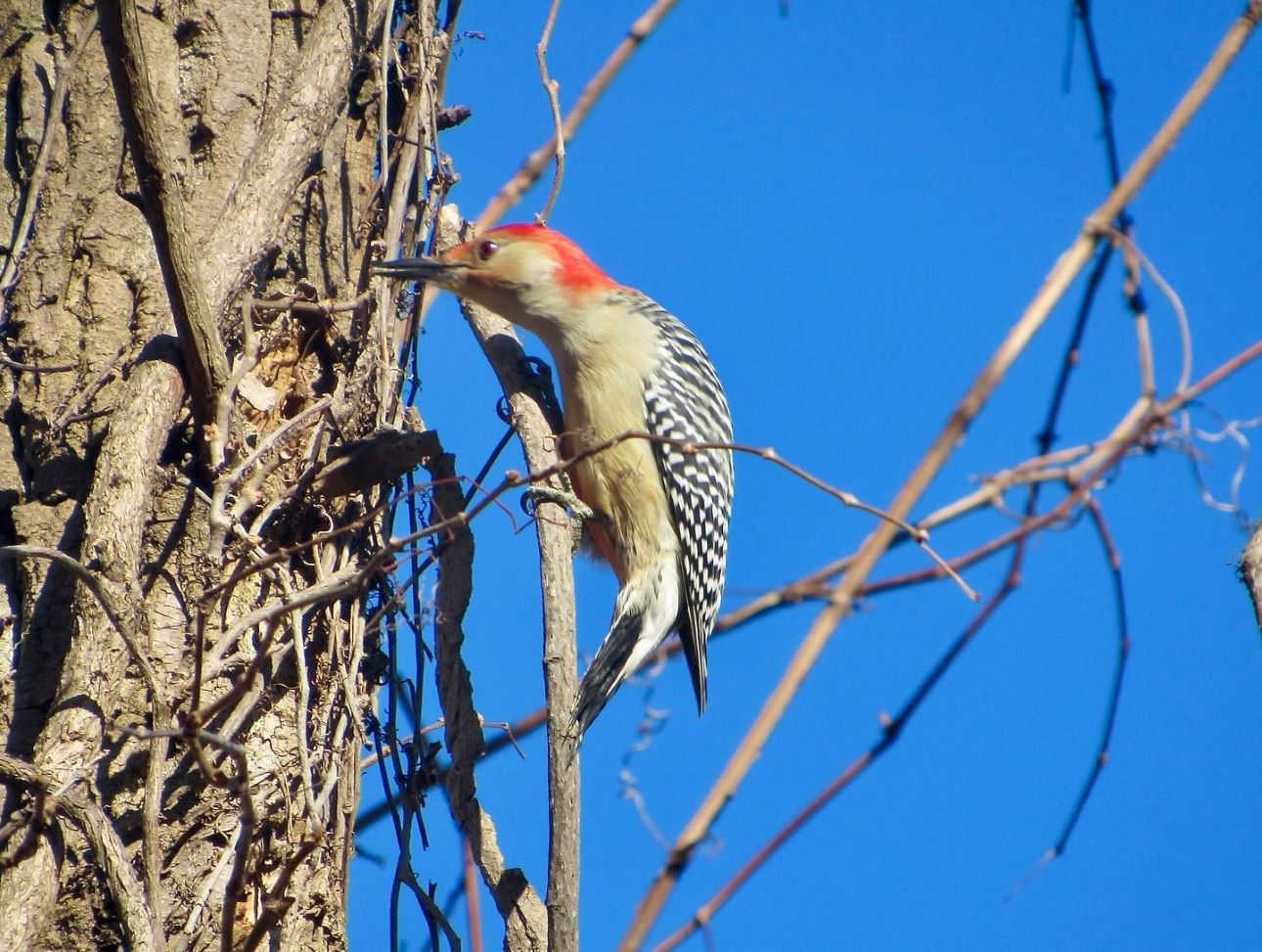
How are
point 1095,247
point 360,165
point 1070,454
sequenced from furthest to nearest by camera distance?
point 360,165 < point 1070,454 < point 1095,247

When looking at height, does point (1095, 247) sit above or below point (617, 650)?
below

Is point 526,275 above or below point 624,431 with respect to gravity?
above

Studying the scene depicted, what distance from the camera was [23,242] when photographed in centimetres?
306

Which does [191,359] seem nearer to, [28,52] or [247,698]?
[247,698]

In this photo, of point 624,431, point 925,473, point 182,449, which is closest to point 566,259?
point 624,431

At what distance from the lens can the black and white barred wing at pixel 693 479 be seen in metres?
4.77

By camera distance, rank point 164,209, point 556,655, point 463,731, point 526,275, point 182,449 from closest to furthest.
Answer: point 164,209
point 556,655
point 182,449
point 463,731
point 526,275

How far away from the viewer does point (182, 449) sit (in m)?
3.09

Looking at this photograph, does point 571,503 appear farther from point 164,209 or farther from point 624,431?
point 164,209

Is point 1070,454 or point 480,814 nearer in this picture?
point 1070,454

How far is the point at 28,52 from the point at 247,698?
1.73 meters

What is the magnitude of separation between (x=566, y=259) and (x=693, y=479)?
0.95m

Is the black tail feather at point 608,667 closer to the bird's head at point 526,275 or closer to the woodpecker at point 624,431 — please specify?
the woodpecker at point 624,431

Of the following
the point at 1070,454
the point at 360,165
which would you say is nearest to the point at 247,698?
the point at 360,165
